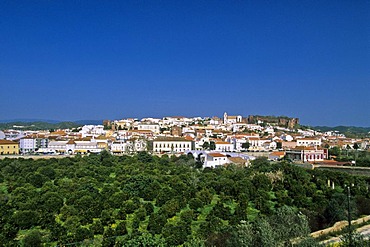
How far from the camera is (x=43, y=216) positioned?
1371 cm

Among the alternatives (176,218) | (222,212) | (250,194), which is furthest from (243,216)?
(250,194)

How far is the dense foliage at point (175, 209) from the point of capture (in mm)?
9016

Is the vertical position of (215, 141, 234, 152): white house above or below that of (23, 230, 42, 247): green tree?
above

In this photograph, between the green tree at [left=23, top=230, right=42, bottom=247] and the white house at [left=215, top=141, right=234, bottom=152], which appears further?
the white house at [left=215, top=141, right=234, bottom=152]

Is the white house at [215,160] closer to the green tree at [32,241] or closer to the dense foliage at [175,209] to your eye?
the dense foliage at [175,209]

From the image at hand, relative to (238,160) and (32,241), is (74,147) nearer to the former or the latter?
(238,160)

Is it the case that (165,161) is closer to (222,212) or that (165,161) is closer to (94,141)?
(222,212)

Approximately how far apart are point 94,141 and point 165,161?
65.9 feet

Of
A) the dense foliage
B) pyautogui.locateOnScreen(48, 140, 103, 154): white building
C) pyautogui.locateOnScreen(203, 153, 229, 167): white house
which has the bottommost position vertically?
the dense foliage

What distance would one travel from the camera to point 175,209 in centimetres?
1489

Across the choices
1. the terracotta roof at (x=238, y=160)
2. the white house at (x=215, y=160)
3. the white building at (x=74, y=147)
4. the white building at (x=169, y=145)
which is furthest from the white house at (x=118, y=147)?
the terracotta roof at (x=238, y=160)

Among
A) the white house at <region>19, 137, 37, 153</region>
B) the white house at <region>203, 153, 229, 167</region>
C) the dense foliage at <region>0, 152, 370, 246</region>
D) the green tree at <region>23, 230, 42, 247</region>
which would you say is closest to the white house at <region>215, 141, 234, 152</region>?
the white house at <region>203, 153, 229, 167</region>

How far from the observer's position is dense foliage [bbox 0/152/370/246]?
9.02 meters

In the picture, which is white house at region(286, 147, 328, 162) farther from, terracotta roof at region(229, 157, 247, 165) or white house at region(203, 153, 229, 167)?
white house at region(203, 153, 229, 167)
